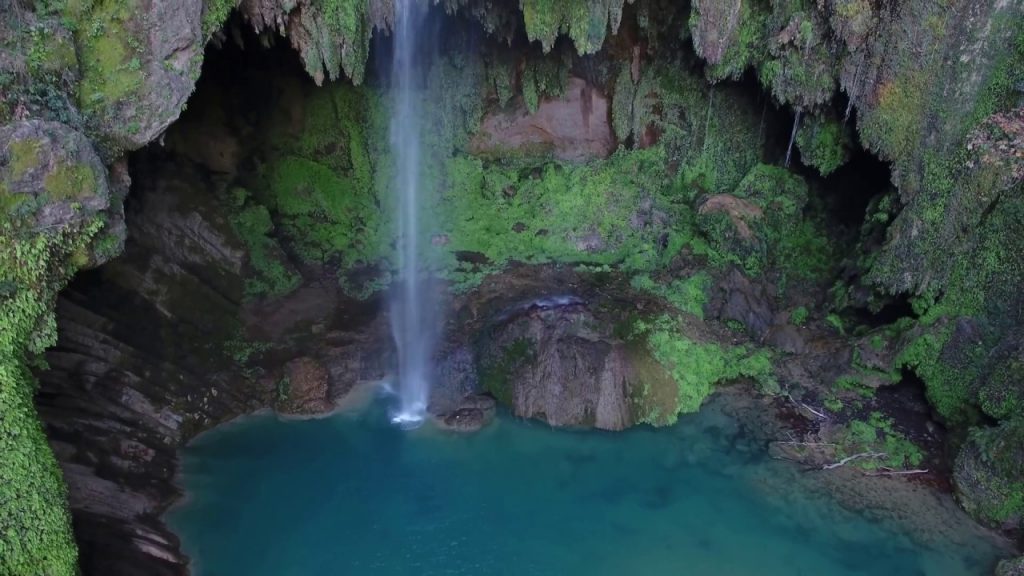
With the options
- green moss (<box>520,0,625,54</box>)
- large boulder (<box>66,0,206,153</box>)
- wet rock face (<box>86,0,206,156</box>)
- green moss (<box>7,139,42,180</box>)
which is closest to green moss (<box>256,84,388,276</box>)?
green moss (<box>520,0,625,54</box>)

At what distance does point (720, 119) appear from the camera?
20.2m

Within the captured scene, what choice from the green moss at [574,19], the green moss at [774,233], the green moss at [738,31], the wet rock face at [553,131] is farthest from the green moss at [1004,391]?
the wet rock face at [553,131]

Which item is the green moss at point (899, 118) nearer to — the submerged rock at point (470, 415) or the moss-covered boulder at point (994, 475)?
the moss-covered boulder at point (994, 475)

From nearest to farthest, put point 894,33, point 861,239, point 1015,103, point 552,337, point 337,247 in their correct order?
1. point 1015,103
2. point 894,33
3. point 552,337
4. point 861,239
5. point 337,247

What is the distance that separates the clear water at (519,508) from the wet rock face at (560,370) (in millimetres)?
410

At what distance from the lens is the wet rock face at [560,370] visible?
15.2 metres

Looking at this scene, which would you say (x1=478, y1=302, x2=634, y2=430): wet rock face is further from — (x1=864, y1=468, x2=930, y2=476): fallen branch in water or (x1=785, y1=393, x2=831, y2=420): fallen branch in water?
(x1=864, y1=468, x2=930, y2=476): fallen branch in water

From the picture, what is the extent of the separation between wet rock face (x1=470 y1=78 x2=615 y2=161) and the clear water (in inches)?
366

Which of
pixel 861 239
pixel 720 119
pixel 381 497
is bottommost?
pixel 381 497

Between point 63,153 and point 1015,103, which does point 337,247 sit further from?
point 1015,103

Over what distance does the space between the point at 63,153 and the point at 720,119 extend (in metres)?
16.0

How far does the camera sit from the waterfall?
16078mm

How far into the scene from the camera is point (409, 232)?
19.9 m

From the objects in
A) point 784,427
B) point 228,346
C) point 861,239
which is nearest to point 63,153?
point 228,346
